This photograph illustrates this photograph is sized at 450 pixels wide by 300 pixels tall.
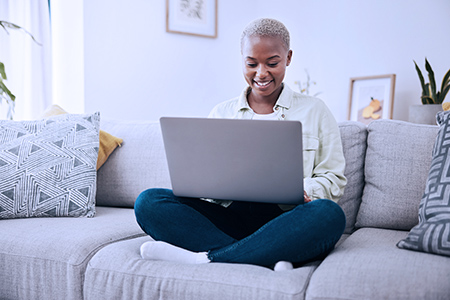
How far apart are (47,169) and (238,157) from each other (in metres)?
0.86

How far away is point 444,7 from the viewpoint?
2963 millimetres

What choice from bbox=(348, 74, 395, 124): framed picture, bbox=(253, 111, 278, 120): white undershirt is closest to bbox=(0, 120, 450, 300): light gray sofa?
bbox=(253, 111, 278, 120): white undershirt

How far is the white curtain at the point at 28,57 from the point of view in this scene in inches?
120

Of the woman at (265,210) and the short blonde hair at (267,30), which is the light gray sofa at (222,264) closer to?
the woman at (265,210)

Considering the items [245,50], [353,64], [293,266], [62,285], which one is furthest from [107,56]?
[293,266]

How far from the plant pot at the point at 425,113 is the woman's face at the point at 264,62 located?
1381mm

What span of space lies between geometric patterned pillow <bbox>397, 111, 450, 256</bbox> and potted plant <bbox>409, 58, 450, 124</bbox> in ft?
4.44

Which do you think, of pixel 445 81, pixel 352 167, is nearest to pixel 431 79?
pixel 445 81

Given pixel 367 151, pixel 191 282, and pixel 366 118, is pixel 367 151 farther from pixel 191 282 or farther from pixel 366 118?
pixel 366 118

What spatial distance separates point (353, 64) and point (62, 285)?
104 inches

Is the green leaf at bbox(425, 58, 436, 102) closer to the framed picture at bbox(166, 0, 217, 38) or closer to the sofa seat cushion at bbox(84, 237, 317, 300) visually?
the framed picture at bbox(166, 0, 217, 38)

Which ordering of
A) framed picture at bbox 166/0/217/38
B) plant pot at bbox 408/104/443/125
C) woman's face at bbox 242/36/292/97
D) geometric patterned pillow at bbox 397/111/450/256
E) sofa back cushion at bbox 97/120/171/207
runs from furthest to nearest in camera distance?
framed picture at bbox 166/0/217/38, plant pot at bbox 408/104/443/125, sofa back cushion at bbox 97/120/171/207, woman's face at bbox 242/36/292/97, geometric patterned pillow at bbox 397/111/450/256

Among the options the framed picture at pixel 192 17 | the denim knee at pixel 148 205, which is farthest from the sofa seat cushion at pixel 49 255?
the framed picture at pixel 192 17

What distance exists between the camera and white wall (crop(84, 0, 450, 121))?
3125mm
